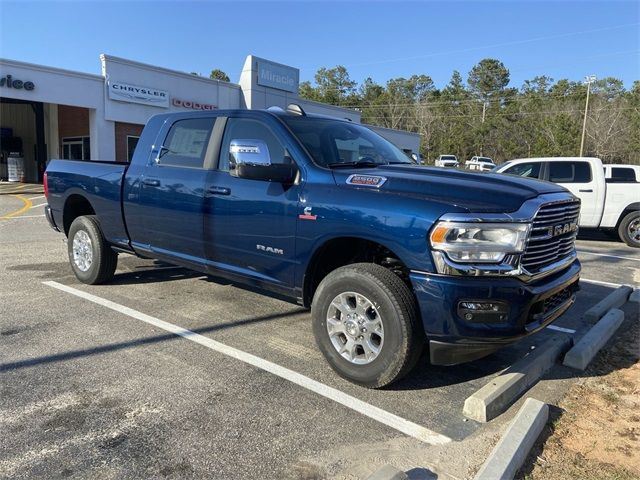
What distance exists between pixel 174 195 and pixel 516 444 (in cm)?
369

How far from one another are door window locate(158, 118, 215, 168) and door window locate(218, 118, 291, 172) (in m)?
0.27

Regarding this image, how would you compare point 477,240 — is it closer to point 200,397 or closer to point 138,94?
point 200,397

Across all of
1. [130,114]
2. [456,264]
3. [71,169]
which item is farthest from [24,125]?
[456,264]

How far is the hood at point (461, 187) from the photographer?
3314 mm

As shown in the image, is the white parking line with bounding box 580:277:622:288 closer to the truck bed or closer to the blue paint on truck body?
the blue paint on truck body

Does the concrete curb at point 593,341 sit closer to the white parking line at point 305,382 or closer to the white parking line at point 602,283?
the white parking line at point 305,382

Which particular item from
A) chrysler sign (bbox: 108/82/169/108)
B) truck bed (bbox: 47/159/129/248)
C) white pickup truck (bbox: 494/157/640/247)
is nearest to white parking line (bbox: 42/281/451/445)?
truck bed (bbox: 47/159/129/248)

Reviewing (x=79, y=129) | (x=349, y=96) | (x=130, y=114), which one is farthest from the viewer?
(x=349, y=96)

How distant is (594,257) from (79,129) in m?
25.3

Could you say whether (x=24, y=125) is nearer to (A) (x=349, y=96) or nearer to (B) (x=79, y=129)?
(B) (x=79, y=129)

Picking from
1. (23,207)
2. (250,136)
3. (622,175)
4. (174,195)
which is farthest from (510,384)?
(23,207)

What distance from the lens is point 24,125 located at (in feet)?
103

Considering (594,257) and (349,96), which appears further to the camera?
(349,96)

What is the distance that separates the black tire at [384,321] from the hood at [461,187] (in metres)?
0.61
